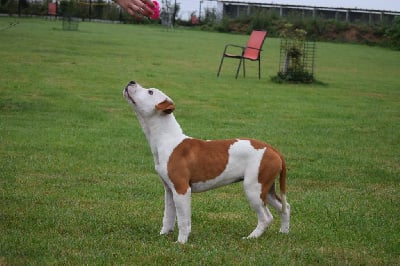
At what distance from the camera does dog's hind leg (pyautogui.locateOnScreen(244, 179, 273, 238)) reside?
585 cm

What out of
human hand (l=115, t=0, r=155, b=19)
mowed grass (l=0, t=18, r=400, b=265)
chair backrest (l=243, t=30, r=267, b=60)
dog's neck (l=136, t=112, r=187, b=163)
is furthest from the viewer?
chair backrest (l=243, t=30, r=267, b=60)

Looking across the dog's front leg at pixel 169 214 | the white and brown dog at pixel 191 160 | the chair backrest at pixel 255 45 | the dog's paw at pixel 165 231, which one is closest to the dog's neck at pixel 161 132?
the white and brown dog at pixel 191 160

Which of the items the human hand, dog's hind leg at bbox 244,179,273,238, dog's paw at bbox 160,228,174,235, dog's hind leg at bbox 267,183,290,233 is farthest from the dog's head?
dog's hind leg at bbox 267,183,290,233

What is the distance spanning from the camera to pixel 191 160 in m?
5.83

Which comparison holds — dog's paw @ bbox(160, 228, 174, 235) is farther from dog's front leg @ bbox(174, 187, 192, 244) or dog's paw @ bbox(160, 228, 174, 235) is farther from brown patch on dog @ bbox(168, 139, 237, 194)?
brown patch on dog @ bbox(168, 139, 237, 194)

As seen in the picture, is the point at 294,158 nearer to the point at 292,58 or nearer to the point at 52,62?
the point at 292,58

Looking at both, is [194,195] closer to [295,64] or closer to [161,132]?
[161,132]

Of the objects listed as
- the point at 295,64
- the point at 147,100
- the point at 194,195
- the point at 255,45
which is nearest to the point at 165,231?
the point at 147,100

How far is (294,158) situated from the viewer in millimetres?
10172

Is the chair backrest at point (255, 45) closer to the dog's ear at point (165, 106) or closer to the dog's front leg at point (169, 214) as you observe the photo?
the dog's front leg at point (169, 214)

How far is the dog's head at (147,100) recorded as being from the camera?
582 centimetres

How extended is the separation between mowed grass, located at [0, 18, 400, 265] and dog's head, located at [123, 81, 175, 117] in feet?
3.22

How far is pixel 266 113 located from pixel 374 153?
4.02 m

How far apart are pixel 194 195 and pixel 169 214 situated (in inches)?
69.4
